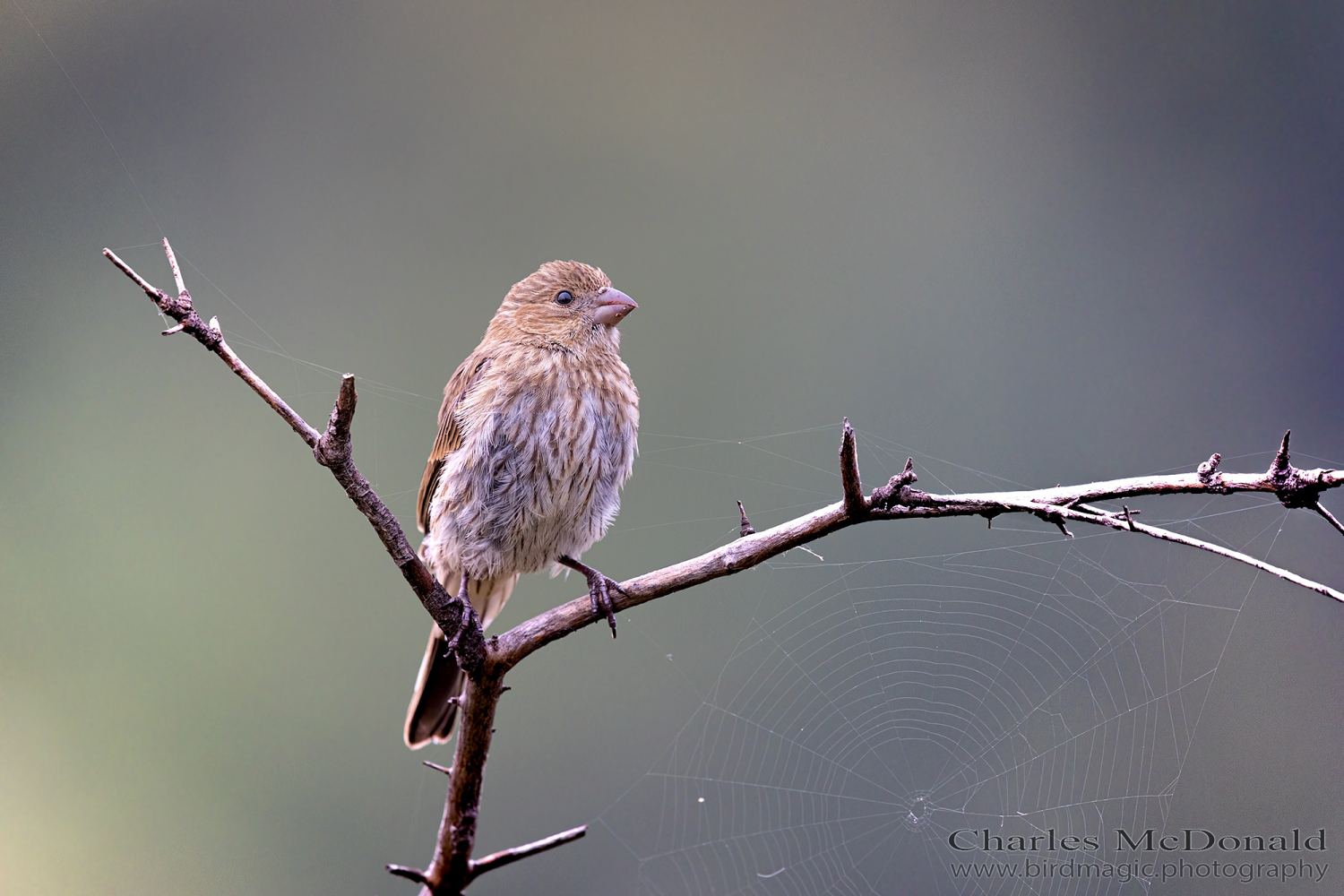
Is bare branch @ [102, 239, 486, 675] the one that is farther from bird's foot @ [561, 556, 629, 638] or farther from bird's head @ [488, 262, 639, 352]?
bird's head @ [488, 262, 639, 352]

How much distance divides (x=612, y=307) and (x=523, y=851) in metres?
2.16

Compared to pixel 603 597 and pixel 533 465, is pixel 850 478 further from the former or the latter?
pixel 533 465

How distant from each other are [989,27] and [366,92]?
34.1 feet

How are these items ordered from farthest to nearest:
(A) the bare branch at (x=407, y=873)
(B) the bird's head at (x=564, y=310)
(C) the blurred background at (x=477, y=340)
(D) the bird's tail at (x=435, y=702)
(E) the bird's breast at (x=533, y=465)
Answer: (C) the blurred background at (x=477, y=340) → (B) the bird's head at (x=564, y=310) → (D) the bird's tail at (x=435, y=702) → (E) the bird's breast at (x=533, y=465) → (A) the bare branch at (x=407, y=873)

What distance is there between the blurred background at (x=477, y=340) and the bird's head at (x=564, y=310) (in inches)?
131

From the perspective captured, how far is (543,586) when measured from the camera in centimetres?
902

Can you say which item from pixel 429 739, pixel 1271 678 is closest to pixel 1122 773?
pixel 1271 678

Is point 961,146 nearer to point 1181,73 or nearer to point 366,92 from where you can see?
point 1181,73

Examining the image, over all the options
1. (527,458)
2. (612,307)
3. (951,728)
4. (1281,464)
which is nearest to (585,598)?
(527,458)

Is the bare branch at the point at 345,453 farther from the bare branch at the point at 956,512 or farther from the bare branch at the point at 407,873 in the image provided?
the bare branch at the point at 407,873

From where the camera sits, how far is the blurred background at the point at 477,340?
8969mm

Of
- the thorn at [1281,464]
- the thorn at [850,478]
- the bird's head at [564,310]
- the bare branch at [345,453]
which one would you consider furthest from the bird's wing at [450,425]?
the thorn at [1281,464]

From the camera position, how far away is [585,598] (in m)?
2.94

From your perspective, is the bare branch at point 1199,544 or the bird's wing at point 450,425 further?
the bird's wing at point 450,425
